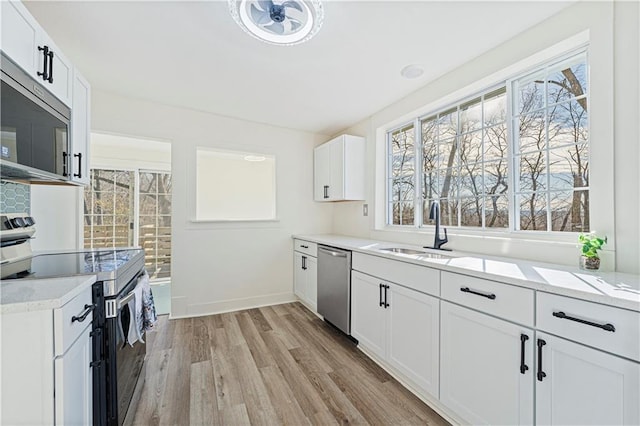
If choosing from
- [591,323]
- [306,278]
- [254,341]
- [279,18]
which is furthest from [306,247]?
[591,323]

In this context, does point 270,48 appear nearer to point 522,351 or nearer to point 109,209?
point 522,351

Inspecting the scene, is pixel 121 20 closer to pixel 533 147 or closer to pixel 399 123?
pixel 399 123

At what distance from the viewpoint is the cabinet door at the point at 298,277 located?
11.5ft

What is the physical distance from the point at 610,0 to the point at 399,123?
1.73m

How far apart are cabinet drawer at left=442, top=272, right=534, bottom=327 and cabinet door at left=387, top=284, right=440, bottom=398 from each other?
0.16m

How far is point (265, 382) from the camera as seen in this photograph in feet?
6.51

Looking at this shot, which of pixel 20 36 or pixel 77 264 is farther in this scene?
pixel 77 264

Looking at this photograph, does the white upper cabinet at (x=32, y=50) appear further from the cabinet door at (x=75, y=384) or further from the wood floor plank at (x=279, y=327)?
the wood floor plank at (x=279, y=327)

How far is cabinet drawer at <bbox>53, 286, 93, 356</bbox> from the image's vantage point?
98 centimetres

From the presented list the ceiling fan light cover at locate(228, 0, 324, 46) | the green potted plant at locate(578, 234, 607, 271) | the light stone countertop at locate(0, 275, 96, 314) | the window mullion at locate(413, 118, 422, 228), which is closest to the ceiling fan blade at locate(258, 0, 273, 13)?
the ceiling fan light cover at locate(228, 0, 324, 46)

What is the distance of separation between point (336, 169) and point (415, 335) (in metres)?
2.17

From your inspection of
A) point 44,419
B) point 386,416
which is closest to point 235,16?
point 44,419

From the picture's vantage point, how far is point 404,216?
10.0 ft

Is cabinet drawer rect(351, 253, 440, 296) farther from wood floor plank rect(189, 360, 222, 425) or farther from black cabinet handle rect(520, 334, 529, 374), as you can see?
wood floor plank rect(189, 360, 222, 425)
